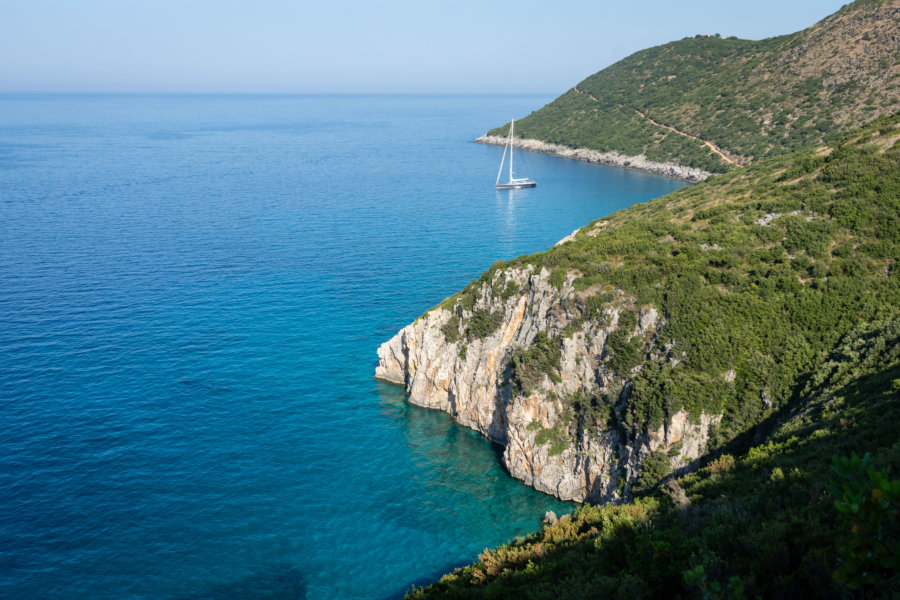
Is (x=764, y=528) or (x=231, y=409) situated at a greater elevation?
(x=764, y=528)

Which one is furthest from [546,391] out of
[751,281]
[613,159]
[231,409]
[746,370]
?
[613,159]

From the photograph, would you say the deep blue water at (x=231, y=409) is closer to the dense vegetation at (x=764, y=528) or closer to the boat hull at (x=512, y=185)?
the dense vegetation at (x=764, y=528)

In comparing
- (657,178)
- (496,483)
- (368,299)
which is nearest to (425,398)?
(496,483)

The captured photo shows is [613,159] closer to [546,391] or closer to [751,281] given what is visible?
[751,281]

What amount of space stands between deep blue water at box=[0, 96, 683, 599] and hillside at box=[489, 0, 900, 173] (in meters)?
54.0

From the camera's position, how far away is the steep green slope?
1580 cm

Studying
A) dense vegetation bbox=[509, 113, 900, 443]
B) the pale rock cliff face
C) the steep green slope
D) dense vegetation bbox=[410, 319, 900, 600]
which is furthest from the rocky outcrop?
dense vegetation bbox=[410, 319, 900, 600]

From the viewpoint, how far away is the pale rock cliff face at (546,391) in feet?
104

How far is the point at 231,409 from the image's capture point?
42156mm

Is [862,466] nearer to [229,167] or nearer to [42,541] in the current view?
[42,541]

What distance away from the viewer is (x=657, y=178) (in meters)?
131

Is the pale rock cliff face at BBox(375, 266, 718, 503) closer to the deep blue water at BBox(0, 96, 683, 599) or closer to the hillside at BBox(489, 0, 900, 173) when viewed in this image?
the deep blue water at BBox(0, 96, 683, 599)

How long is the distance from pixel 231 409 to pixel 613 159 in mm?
131681

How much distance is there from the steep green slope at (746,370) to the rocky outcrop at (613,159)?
80.9 m
